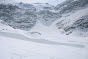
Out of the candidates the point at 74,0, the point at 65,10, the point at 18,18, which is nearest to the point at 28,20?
the point at 18,18

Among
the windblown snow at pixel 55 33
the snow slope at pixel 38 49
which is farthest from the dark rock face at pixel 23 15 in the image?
the snow slope at pixel 38 49

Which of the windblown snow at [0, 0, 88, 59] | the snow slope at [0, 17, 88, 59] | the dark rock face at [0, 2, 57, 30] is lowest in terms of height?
the snow slope at [0, 17, 88, 59]

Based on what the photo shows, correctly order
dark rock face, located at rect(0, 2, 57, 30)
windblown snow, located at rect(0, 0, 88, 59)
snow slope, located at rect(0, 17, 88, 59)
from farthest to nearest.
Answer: dark rock face, located at rect(0, 2, 57, 30)
windblown snow, located at rect(0, 0, 88, 59)
snow slope, located at rect(0, 17, 88, 59)

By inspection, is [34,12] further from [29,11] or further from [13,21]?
[13,21]

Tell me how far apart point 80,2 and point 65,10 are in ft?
28.8

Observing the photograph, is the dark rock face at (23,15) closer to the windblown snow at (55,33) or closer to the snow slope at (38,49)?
the windblown snow at (55,33)

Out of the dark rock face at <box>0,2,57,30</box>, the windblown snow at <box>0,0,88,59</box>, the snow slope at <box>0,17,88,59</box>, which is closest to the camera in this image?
the snow slope at <box>0,17,88,59</box>

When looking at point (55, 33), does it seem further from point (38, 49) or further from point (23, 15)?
point (38, 49)

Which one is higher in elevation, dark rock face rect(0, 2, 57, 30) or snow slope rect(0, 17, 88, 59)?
dark rock face rect(0, 2, 57, 30)

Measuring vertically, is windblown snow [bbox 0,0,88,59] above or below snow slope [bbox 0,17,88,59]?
above

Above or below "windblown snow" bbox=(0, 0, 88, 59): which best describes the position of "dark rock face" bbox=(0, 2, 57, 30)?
above

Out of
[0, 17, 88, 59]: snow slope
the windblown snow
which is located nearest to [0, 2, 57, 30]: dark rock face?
the windblown snow

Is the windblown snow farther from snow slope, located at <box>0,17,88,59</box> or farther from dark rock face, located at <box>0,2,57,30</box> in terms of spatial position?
dark rock face, located at <box>0,2,57,30</box>

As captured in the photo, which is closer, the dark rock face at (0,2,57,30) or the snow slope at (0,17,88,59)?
the snow slope at (0,17,88,59)
